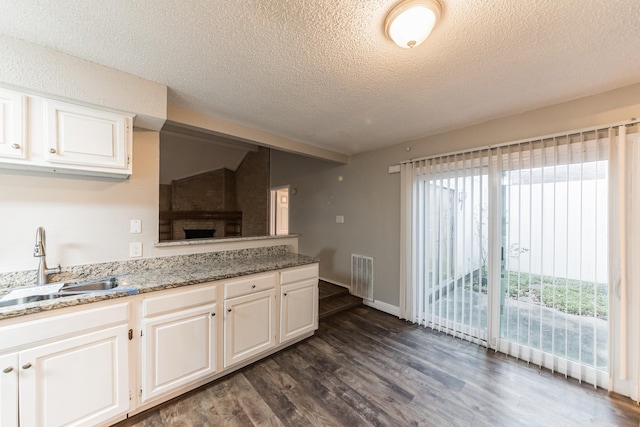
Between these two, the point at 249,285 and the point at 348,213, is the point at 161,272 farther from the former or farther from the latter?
the point at 348,213

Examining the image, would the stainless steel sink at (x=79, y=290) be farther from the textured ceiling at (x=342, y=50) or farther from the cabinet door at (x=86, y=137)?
the textured ceiling at (x=342, y=50)

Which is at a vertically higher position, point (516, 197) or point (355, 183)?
point (355, 183)

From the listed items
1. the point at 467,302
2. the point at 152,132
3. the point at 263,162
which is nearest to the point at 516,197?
the point at 467,302

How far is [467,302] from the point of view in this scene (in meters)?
2.66

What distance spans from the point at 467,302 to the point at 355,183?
2.20 meters

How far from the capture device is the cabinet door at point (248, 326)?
201 centimetres

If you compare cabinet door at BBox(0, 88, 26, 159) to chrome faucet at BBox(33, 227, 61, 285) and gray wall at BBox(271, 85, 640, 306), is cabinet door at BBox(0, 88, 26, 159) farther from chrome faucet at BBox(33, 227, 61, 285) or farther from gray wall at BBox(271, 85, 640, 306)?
gray wall at BBox(271, 85, 640, 306)

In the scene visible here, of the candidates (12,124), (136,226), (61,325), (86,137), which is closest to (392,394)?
(61,325)

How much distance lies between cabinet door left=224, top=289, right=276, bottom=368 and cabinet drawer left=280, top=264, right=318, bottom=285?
17 cm

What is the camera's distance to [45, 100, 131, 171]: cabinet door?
1.52m

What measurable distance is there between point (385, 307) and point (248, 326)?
82.5 inches

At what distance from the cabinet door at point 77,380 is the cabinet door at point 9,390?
0.8 inches

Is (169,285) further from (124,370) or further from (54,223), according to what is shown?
(54,223)

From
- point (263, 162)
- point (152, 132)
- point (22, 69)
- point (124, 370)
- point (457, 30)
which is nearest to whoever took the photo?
point (457, 30)
